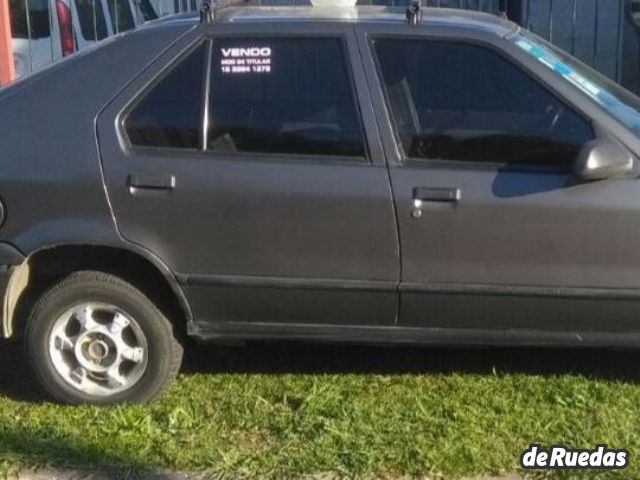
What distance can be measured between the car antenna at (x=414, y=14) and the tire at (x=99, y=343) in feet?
5.10

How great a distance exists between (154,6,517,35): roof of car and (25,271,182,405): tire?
46.8 inches

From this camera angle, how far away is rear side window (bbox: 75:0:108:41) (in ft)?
31.0

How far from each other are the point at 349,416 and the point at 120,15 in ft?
20.6

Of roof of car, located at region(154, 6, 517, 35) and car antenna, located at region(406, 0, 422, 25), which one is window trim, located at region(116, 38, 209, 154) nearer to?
roof of car, located at region(154, 6, 517, 35)

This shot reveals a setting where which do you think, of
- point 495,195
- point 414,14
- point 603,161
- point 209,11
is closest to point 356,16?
point 414,14

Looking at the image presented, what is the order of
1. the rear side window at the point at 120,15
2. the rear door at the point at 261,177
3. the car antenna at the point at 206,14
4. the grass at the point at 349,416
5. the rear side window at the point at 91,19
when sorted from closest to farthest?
the grass at the point at 349,416 < the rear door at the point at 261,177 < the car antenna at the point at 206,14 < the rear side window at the point at 91,19 < the rear side window at the point at 120,15

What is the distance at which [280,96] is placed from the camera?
460 cm

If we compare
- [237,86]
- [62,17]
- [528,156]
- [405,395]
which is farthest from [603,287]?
[62,17]

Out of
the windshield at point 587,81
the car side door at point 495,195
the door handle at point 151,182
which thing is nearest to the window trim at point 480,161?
the car side door at point 495,195

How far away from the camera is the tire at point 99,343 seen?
183 inches

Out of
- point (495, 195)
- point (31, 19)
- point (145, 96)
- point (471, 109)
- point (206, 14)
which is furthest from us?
point (31, 19)

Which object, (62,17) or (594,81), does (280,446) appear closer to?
(594,81)

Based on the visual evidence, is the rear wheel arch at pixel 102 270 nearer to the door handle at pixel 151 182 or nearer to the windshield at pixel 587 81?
the door handle at pixel 151 182

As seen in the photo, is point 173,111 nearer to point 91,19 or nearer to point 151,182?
point 151,182
